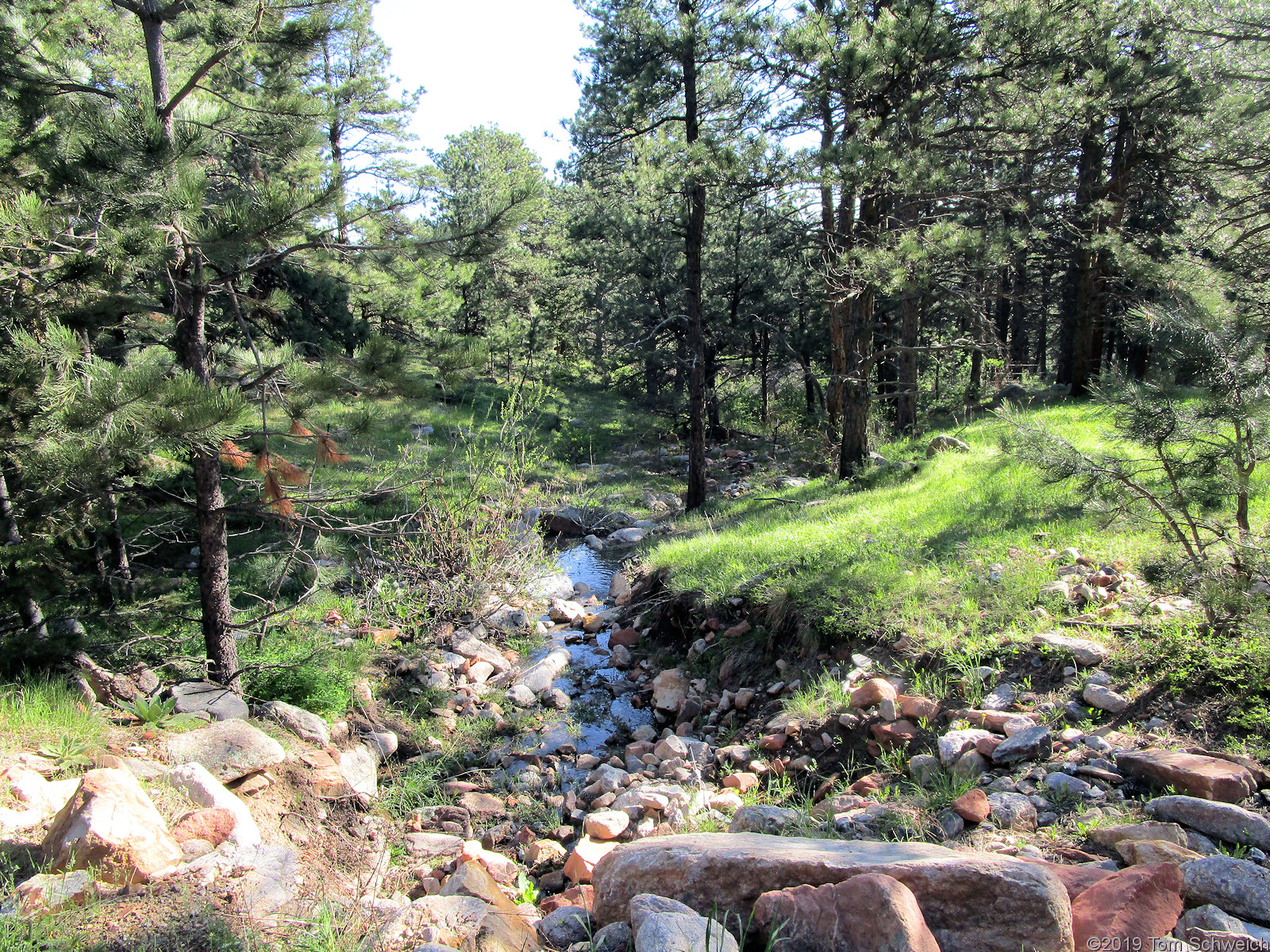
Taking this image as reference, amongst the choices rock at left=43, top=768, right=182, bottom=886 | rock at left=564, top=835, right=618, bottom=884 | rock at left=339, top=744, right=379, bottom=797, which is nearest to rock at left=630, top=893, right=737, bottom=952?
rock at left=564, top=835, right=618, bottom=884

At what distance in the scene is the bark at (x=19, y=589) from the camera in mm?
5062

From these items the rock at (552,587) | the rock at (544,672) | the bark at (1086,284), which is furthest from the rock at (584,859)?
the bark at (1086,284)

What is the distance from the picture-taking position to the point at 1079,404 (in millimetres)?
12680

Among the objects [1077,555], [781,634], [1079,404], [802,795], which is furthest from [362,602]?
[1079,404]

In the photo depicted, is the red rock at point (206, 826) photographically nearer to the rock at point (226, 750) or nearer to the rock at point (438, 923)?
the rock at point (226, 750)

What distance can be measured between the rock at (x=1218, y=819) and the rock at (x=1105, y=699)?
0.92 m

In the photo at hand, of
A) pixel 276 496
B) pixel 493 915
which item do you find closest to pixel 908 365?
pixel 276 496

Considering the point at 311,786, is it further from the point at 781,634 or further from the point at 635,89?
the point at 635,89

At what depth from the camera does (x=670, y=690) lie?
635cm

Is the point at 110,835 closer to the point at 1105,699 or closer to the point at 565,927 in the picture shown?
the point at 565,927

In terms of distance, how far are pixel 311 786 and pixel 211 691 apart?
1159mm

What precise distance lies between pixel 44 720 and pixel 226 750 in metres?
0.94

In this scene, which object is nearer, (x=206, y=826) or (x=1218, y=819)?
(x=1218, y=819)

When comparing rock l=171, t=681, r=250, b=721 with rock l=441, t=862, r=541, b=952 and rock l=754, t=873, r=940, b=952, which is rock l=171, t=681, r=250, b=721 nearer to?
rock l=441, t=862, r=541, b=952
